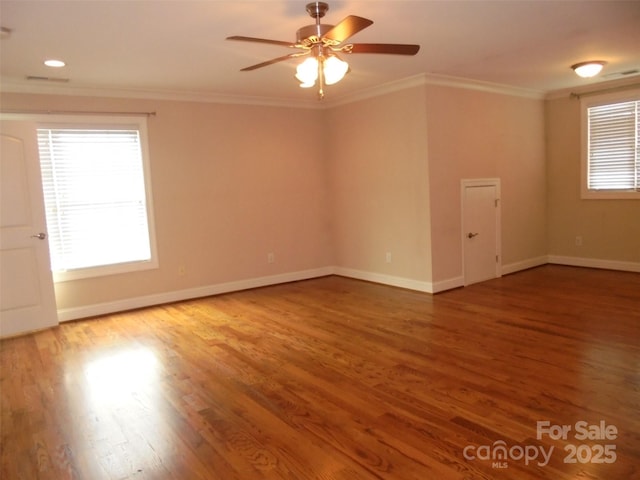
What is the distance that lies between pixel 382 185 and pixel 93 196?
3.38 meters

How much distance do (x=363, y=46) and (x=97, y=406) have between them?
2798 millimetres

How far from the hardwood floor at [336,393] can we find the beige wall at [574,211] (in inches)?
56.0

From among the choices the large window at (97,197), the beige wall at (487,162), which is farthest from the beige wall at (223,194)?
the beige wall at (487,162)

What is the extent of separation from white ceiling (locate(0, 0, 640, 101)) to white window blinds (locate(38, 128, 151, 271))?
1.88 feet

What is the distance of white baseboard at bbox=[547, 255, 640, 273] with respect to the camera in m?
5.95

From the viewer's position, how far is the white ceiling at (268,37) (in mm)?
2895

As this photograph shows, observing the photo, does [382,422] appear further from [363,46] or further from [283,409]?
[363,46]

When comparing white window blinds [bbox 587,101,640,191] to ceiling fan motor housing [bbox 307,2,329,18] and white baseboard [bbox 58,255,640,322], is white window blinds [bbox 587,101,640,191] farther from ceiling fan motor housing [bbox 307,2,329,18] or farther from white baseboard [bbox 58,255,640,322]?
ceiling fan motor housing [bbox 307,2,329,18]

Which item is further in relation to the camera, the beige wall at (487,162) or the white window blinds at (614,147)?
the white window blinds at (614,147)

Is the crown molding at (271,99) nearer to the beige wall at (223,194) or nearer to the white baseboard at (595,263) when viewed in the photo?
the beige wall at (223,194)

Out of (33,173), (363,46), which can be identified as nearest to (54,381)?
(33,173)

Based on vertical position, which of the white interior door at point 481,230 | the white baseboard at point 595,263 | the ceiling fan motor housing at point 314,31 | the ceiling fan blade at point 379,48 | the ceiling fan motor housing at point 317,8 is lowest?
the white baseboard at point 595,263

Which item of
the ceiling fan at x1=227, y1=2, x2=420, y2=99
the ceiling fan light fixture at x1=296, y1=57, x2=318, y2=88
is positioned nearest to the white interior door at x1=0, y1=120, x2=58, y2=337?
the ceiling fan at x1=227, y1=2, x2=420, y2=99

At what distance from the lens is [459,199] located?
5449 millimetres
